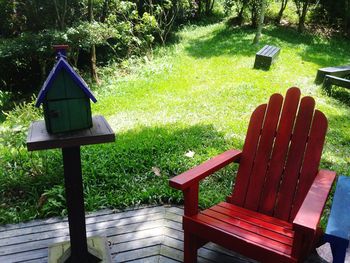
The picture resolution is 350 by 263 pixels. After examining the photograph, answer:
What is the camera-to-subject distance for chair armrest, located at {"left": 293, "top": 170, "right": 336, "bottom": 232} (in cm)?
168

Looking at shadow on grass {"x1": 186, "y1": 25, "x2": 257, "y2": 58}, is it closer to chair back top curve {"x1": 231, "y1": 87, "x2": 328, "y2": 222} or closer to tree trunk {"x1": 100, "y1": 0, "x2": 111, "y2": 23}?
tree trunk {"x1": 100, "y1": 0, "x2": 111, "y2": 23}

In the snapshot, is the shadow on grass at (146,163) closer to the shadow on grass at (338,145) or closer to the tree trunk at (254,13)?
the shadow on grass at (338,145)

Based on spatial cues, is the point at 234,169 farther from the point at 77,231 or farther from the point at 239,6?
the point at 239,6

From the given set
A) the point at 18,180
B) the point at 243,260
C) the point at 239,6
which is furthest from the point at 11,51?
the point at 239,6

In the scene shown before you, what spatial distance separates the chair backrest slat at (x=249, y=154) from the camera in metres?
2.61

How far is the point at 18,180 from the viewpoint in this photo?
3.31 meters

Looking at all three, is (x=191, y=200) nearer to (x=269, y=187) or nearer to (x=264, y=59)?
(x=269, y=187)

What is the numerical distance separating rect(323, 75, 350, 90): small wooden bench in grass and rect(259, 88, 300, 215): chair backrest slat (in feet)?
13.5

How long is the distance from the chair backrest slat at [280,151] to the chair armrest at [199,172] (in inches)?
11.0

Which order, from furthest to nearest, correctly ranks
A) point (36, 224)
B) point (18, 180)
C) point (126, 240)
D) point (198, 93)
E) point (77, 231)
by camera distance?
point (198, 93), point (18, 180), point (36, 224), point (126, 240), point (77, 231)

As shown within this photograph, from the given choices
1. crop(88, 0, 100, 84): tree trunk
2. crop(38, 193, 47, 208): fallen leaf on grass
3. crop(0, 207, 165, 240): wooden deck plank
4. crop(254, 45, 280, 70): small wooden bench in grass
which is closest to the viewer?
crop(0, 207, 165, 240): wooden deck plank

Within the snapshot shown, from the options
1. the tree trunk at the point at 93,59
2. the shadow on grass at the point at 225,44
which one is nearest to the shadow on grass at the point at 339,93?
the shadow on grass at the point at 225,44

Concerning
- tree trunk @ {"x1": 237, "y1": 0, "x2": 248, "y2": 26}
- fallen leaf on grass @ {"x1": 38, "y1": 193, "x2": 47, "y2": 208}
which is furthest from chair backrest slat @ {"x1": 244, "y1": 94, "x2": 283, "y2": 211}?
tree trunk @ {"x1": 237, "y1": 0, "x2": 248, "y2": 26}

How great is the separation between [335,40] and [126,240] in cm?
1080
